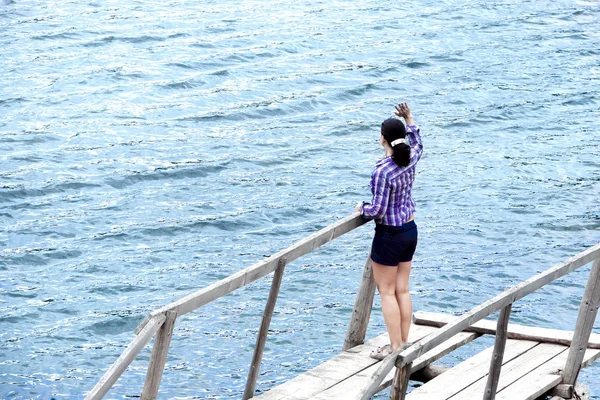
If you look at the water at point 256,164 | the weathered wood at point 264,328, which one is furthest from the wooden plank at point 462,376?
the water at point 256,164

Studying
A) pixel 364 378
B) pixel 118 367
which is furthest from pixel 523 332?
pixel 118 367

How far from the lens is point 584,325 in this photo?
29.6 ft

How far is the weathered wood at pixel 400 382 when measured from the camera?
24.8 feet

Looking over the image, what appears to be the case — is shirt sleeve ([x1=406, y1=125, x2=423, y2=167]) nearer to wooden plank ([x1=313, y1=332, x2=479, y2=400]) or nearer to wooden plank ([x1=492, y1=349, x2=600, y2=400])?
wooden plank ([x1=313, y1=332, x2=479, y2=400])

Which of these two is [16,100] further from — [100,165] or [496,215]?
[496,215]

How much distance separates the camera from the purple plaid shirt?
27.9 ft

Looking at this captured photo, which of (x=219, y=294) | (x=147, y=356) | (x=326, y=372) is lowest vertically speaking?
(x=147, y=356)

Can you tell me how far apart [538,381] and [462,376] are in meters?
0.59

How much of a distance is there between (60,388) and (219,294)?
4398mm

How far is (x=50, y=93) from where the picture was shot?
2119cm

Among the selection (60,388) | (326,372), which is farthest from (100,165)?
(326,372)

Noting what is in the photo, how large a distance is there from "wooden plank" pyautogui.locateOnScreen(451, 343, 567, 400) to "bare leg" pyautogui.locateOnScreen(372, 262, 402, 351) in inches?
27.9

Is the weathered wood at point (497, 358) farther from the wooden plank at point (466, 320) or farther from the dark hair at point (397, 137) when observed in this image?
the dark hair at point (397, 137)

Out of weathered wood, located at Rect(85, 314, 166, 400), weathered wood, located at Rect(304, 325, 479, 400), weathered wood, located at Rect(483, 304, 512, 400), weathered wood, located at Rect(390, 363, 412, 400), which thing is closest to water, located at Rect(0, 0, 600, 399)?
weathered wood, located at Rect(304, 325, 479, 400)
